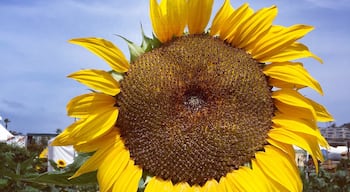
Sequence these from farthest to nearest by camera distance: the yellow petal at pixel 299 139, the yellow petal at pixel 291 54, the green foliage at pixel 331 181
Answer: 1. the green foliage at pixel 331 181
2. the yellow petal at pixel 291 54
3. the yellow petal at pixel 299 139

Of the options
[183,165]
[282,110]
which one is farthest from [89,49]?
[282,110]

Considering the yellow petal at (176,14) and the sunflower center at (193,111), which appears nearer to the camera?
the sunflower center at (193,111)

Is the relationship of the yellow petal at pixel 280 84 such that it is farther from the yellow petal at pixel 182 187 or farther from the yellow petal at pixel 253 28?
the yellow petal at pixel 182 187

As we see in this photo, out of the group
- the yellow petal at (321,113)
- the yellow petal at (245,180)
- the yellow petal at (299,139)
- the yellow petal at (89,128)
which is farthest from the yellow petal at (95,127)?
the yellow petal at (321,113)

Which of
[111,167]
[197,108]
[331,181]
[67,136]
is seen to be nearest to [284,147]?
[197,108]

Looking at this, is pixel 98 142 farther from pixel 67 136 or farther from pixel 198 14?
pixel 198 14

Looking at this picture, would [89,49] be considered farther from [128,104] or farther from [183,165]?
[183,165]

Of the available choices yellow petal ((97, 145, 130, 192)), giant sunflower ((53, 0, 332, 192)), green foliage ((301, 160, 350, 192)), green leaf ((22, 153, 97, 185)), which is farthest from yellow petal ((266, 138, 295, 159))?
green foliage ((301, 160, 350, 192))
